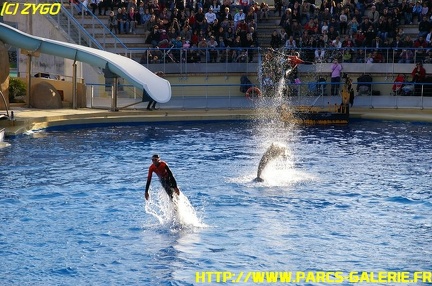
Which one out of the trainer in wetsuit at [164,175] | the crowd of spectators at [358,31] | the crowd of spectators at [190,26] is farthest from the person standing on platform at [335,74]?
the trainer in wetsuit at [164,175]

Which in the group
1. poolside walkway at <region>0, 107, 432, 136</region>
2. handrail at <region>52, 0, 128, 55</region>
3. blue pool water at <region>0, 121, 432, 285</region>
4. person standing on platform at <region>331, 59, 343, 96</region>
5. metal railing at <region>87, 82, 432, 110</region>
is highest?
handrail at <region>52, 0, 128, 55</region>

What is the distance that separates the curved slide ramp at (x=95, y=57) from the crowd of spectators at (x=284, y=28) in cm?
471

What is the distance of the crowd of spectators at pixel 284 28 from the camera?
3659 cm

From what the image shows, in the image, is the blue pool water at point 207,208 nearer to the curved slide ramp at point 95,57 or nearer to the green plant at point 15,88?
the curved slide ramp at point 95,57

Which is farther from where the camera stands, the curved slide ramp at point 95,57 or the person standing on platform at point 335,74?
the person standing on platform at point 335,74

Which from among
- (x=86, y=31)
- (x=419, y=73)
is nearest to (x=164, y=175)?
(x=419, y=73)

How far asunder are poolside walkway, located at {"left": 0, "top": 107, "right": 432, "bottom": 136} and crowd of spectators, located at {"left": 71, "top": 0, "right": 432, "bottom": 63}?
4068 millimetres

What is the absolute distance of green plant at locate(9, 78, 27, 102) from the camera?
33.3 meters

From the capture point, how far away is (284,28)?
38.2 meters

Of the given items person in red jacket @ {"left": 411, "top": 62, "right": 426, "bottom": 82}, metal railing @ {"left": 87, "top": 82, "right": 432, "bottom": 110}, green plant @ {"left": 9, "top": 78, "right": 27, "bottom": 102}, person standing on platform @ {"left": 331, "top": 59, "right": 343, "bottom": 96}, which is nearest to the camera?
green plant @ {"left": 9, "top": 78, "right": 27, "bottom": 102}

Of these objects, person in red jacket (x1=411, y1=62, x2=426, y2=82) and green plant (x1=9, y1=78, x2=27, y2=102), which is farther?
person in red jacket (x1=411, y1=62, x2=426, y2=82)

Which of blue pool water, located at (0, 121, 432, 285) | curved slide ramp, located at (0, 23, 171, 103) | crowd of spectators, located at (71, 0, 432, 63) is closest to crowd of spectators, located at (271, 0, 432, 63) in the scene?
crowd of spectators, located at (71, 0, 432, 63)

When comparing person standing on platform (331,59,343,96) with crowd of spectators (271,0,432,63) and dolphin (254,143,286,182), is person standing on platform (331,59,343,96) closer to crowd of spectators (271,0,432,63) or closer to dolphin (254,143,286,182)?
crowd of spectators (271,0,432,63)

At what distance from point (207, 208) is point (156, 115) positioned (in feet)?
45.1
